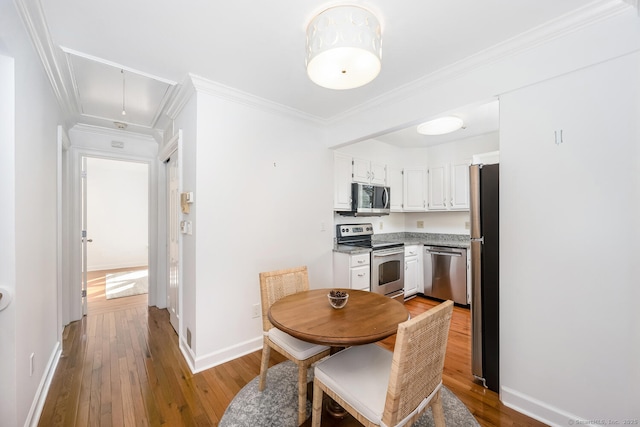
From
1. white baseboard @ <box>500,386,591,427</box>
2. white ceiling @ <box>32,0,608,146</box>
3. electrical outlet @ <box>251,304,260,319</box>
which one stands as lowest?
white baseboard @ <box>500,386,591,427</box>

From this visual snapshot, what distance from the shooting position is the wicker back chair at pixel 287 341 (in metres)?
1.64

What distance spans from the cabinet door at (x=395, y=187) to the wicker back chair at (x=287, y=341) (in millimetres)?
2647

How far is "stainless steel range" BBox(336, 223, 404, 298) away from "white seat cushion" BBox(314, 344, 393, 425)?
1971mm

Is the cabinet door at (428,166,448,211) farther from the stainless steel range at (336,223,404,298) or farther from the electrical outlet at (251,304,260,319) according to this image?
the electrical outlet at (251,304,260,319)

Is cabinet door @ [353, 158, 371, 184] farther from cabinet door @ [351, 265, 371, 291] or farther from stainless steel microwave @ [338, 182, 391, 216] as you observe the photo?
cabinet door @ [351, 265, 371, 291]

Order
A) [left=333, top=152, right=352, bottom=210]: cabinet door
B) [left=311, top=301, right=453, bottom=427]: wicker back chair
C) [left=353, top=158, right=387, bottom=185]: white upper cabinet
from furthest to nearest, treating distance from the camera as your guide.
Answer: [left=353, top=158, right=387, bottom=185]: white upper cabinet < [left=333, top=152, right=352, bottom=210]: cabinet door < [left=311, top=301, right=453, bottom=427]: wicker back chair

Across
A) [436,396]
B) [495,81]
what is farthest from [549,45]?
[436,396]

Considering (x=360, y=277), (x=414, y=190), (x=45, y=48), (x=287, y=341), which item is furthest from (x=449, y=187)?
(x=45, y=48)

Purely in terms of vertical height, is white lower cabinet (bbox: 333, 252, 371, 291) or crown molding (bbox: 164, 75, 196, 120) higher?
crown molding (bbox: 164, 75, 196, 120)

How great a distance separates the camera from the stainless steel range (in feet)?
11.7

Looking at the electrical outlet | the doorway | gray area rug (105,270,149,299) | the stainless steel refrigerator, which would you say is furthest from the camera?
the doorway

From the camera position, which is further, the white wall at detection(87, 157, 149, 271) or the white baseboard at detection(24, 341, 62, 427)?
the white wall at detection(87, 157, 149, 271)

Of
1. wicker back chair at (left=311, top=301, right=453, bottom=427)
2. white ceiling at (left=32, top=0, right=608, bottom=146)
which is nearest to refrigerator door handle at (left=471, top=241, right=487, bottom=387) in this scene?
wicker back chair at (left=311, top=301, right=453, bottom=427)

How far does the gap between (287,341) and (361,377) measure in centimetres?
60
